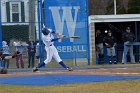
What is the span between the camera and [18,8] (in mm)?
24422

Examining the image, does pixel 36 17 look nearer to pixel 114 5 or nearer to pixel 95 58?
pixel 95 58

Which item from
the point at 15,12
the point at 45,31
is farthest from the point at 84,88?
the point at 15,12

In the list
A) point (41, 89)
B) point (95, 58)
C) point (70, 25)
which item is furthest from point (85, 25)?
point (41, 89)

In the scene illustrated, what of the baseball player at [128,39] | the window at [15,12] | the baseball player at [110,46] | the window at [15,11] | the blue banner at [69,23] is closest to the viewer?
the blue banner at [69,23]

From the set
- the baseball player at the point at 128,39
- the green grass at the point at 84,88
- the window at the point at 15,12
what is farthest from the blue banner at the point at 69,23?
the green grass at the point at 84,88

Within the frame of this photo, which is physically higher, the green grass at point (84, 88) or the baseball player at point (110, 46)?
the baseball player at point (110, 46)

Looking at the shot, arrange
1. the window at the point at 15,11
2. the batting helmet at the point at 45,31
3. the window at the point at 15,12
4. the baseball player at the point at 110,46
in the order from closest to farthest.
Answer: the batting helmet at the point at 45,31
the window at the point at 15,11
the window at the point at 15,12
the baseball player at the point at 110,46

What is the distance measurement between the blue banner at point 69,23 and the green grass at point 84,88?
977 centimetres

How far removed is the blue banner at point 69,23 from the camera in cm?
2353

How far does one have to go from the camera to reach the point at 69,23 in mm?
23719

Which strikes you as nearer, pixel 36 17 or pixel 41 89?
pixel 41 89

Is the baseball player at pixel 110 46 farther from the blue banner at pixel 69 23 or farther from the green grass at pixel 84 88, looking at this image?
the green grass at pixel 84 88

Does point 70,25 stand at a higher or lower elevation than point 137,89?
higher

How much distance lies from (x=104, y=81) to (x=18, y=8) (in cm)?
1125
